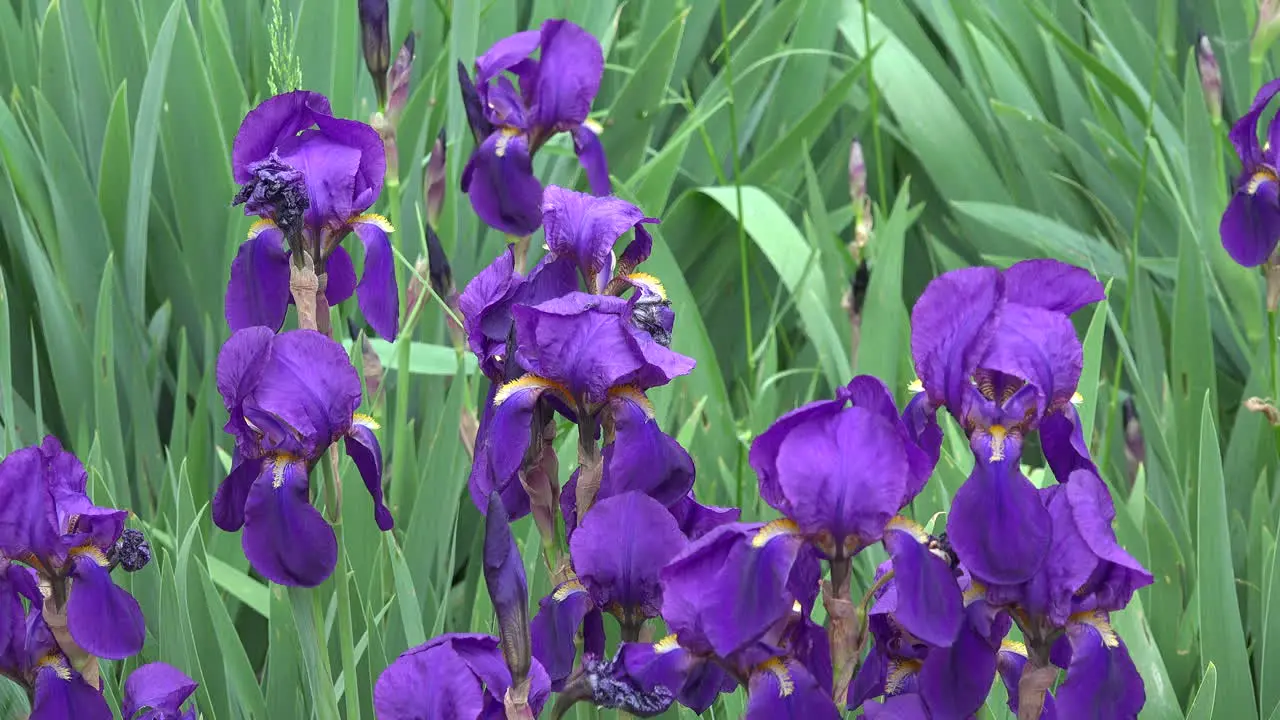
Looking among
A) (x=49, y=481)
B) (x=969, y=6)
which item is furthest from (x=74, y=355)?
(x=969, y=6)

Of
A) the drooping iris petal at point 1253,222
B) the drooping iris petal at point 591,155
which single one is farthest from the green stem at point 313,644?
the drooping iris petal at point 1253,222

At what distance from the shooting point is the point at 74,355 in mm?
1978

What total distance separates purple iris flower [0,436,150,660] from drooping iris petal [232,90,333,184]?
0.29 m

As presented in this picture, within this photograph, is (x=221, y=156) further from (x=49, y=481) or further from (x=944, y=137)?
(x=944, y=137)

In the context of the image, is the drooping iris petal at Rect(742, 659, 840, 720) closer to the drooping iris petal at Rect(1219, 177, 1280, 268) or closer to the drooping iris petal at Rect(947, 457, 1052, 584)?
the drooping iris petal at Rect(947, 457, 1052, 584)

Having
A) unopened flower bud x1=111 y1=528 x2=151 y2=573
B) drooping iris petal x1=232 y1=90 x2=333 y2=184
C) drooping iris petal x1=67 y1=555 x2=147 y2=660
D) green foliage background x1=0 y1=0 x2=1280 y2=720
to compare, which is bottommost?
green foliage background x1=0 y1=0 x2=1280 y2=720

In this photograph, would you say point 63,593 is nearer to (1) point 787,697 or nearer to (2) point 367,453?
(2) point 367,453

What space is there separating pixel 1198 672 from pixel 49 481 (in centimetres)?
117

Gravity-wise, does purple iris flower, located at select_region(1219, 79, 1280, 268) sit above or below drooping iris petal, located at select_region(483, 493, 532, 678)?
below

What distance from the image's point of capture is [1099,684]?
943mm

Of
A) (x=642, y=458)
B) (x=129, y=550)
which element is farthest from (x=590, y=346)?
(x=129, y=550)

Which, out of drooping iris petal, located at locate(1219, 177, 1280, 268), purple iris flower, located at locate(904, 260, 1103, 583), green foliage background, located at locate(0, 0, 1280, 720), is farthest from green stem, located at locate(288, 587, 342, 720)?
drooping iris petal, located at locate(1219, 177, 1280, 268)

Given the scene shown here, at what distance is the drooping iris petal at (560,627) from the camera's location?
40.2 inches

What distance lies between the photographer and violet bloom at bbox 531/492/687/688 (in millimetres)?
971
